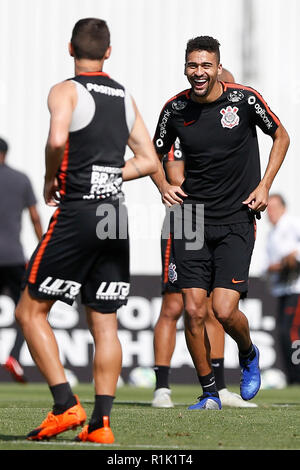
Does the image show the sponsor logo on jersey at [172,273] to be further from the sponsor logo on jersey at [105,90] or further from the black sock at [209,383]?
the sponsor logo on jersey at [105,90]

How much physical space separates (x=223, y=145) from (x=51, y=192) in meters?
2.18

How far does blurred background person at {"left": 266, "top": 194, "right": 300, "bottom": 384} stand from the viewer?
1305 centimetres

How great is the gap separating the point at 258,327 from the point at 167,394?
561 centimetres

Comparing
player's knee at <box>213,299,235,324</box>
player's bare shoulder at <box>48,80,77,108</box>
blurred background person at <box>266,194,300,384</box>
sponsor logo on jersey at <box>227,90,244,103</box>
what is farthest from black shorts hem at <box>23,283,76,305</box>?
blurred background person at <box>266,194,300,384</box>

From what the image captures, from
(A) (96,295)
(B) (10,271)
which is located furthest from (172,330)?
(B) (10,271)

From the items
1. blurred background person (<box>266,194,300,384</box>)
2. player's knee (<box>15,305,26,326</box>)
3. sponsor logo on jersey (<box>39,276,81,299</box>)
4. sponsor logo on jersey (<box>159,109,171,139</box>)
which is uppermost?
sponsor logo on jersey (<box>159,109,171,139</box>)

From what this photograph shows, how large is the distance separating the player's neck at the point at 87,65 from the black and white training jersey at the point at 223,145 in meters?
1.97

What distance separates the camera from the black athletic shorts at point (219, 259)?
748 centimetres

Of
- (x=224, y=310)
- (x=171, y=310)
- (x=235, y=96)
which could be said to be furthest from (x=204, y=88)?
(x=171, y=310)

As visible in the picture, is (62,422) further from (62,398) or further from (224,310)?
(224,310)

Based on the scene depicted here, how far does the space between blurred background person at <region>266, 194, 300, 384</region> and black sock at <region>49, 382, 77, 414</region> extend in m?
7.73

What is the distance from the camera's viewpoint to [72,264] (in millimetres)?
5551

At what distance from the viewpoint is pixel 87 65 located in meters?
Result: 5.61

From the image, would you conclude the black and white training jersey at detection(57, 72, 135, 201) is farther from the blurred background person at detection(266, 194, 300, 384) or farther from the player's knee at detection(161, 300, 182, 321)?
the blurred background person at detection(266, 194, 300, 384)
